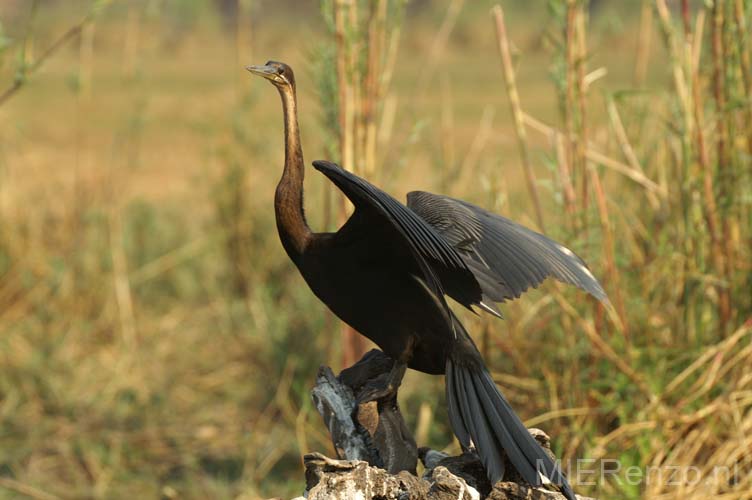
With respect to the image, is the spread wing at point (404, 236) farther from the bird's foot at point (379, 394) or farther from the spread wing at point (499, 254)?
the bird's foot at point (379, 394)

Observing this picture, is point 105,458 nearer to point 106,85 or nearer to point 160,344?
point 160,344

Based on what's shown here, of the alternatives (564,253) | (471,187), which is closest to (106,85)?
(471,187)

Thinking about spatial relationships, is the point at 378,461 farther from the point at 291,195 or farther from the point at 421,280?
the point at 291,195

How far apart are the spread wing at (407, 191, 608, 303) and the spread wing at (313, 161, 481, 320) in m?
0.09

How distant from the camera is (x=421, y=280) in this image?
214cm

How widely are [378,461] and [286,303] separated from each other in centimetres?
→ 267

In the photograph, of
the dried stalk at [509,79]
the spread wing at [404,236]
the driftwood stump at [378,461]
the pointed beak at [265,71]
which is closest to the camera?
the spread wing at [404,236]

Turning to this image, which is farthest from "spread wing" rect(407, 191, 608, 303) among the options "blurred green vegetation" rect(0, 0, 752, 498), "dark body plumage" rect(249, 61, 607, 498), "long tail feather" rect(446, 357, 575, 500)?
"blurred green vegetation" rect(0, 0, 752, 498)

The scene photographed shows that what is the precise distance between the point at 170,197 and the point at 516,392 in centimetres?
479

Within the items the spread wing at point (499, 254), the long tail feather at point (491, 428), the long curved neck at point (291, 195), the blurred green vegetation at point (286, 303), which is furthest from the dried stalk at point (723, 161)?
the long curved neck at point (291, 195)

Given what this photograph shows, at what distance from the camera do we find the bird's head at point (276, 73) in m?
2.10

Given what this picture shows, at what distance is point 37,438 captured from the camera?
Answer: 402 centimetres

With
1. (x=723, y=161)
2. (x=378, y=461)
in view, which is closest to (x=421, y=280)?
(x=378, y=461)

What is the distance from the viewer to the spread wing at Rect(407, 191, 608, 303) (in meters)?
2.11
